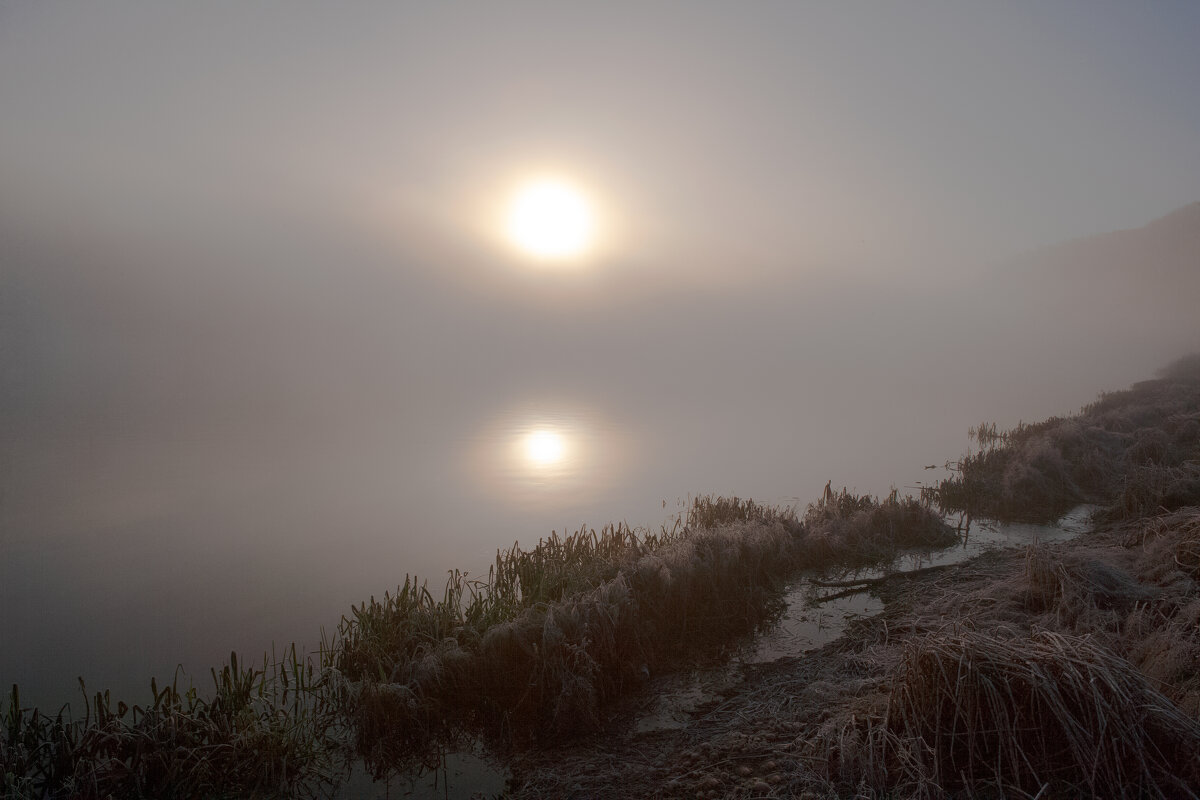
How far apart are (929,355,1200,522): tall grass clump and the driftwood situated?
15.1 ft

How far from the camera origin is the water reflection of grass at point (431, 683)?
450 cm

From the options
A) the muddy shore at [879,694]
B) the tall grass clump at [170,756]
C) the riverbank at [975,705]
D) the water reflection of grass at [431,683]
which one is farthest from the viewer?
the water reflection of grass at [431,683]

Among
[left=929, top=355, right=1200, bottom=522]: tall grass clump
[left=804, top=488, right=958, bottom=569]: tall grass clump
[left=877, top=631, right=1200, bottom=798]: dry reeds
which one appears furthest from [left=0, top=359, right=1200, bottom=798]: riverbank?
[left=929, top=355, right=1200, bottom=522]: tall grass clump

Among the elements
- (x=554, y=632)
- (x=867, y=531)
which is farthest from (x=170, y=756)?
(x=867, y=531)

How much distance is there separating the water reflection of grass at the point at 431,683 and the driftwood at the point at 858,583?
0.66m

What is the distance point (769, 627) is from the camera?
7500 mm

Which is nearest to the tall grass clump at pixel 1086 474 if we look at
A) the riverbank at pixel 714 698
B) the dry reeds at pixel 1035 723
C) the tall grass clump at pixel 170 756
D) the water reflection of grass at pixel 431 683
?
the riverbank at pixel 714 698

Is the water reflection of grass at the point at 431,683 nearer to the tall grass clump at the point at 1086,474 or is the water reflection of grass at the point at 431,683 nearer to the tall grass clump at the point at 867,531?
the tall grass clump at the point at 867,531

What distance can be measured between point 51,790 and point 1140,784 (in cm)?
697

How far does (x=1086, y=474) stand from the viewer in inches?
559

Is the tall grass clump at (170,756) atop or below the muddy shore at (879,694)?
atop

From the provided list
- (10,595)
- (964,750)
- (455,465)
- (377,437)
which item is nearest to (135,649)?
(10,595)

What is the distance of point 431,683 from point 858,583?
19.8ft

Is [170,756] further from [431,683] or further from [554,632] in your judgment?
[554,632]
